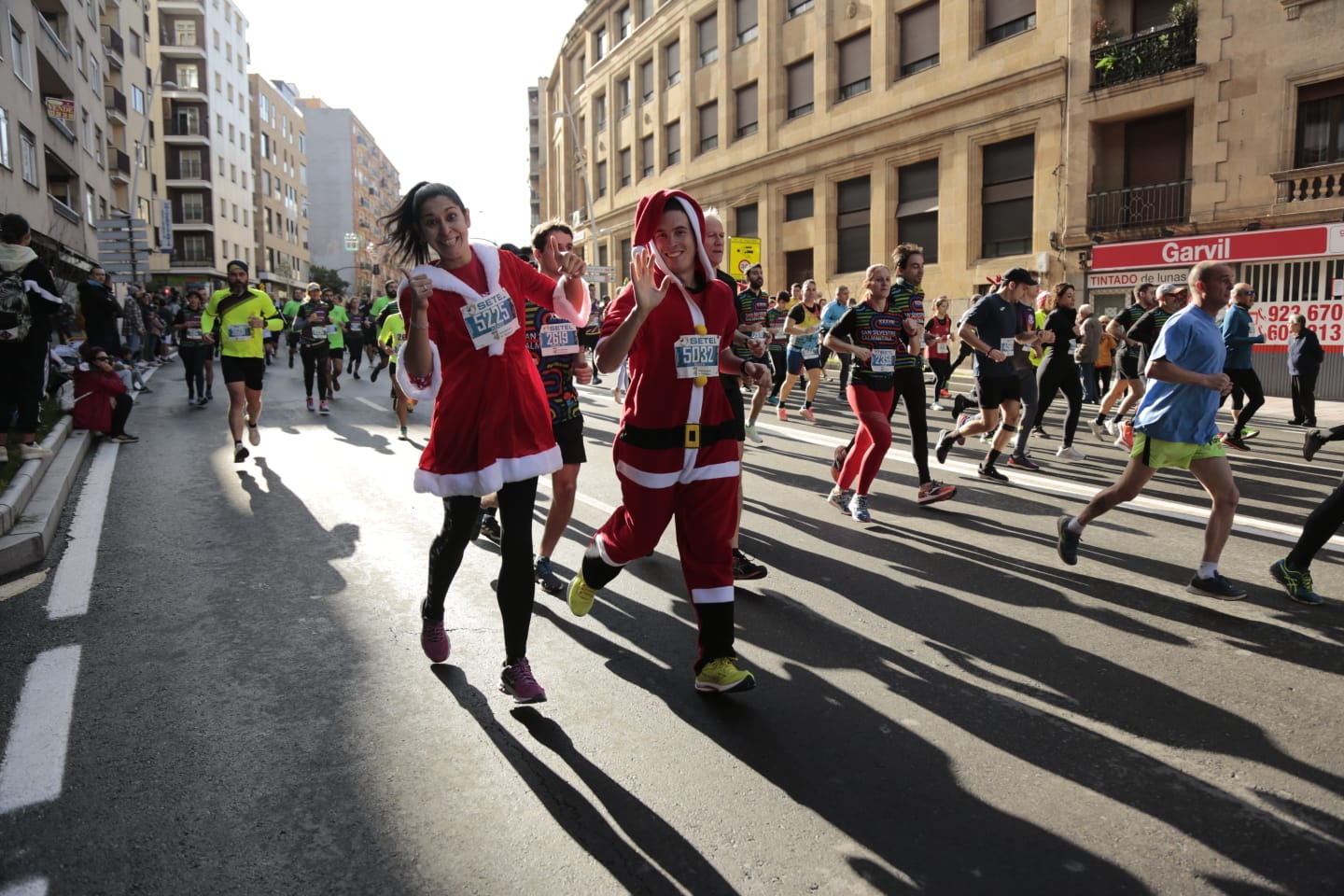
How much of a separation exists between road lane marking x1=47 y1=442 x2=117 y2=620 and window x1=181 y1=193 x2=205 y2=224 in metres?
64.3

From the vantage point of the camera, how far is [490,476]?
11.6ft

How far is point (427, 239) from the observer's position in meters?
3.59

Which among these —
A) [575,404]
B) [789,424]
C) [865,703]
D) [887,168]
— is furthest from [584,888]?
[887,168]

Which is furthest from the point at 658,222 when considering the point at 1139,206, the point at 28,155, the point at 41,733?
the point at 28,155

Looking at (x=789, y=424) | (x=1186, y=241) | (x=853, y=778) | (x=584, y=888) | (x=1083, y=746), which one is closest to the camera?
(x=584, y=888)

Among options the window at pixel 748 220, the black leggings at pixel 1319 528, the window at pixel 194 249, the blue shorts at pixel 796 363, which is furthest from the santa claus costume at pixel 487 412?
the window at pixel 194 249

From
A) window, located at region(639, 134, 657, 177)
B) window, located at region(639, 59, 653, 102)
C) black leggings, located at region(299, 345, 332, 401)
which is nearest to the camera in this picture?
black leggings, located at region(299, 345, 332, 401)

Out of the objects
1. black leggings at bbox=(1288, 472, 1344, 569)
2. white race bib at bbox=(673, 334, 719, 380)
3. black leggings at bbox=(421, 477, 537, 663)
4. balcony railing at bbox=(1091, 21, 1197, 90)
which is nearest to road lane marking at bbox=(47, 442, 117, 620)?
black leggings at bbox=(421, 477, 537, 663)

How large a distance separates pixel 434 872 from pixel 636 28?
44.1 m

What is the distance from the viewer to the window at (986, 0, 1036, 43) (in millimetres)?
23734

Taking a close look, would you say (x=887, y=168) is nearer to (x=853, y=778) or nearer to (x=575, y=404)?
(x=575, y=404)

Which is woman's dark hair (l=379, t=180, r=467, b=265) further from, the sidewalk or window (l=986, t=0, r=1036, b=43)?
window (l=986, t=0, r=1036, b=43)

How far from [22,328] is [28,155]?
21.7m

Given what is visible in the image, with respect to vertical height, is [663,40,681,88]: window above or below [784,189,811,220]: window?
above
